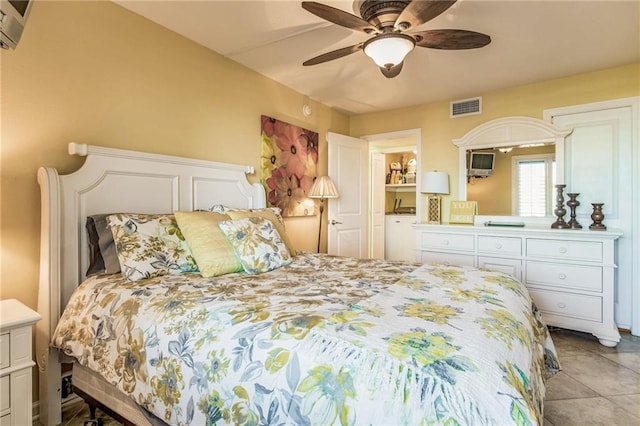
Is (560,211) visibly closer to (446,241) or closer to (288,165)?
(446,241)

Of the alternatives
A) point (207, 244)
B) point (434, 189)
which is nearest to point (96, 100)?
point (207, 244)

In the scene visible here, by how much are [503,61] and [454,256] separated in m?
1.90

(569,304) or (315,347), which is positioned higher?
(315,347)

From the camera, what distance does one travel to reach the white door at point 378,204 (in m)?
5.61

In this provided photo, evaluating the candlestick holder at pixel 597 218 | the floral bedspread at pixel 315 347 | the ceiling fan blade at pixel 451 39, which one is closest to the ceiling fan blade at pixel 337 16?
the ceiling fan blade at pixel 451 39

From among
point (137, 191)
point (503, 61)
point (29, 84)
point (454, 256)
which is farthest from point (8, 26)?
point (454, 256)

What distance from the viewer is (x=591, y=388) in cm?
210

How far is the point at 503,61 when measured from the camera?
2.88 meters

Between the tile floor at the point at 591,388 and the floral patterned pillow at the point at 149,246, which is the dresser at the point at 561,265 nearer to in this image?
the tile floor at the point at 591,388

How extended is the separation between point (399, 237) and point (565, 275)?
290 cm

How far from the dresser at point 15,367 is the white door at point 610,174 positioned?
4228 mm

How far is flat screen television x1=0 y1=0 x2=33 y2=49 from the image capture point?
4.14 feet

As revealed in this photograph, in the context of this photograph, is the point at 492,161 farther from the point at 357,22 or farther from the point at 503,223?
the point at 357,22

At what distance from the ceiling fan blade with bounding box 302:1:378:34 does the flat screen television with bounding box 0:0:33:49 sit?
3.90ft
